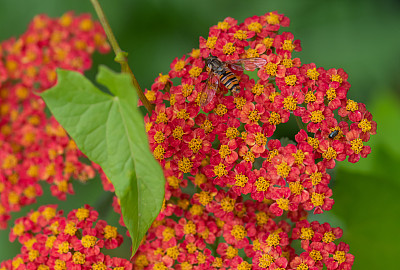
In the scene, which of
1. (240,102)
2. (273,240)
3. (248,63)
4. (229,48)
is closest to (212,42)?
(229,48)

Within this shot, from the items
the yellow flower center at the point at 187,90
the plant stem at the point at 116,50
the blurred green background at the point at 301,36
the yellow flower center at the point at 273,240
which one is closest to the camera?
the plant stem at the point at 116,50

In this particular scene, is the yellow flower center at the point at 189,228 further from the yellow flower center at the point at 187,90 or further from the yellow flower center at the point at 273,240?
the yellow flower center at the point at 187,90

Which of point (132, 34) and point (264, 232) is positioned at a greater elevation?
point (132, 34)

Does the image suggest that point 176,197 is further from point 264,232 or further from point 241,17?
point 241,17

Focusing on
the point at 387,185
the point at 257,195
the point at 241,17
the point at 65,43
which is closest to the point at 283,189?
the point at 257,195

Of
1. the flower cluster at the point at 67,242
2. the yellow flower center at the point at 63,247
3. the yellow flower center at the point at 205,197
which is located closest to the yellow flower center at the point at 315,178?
the yellow flower center at the point at 205,197
